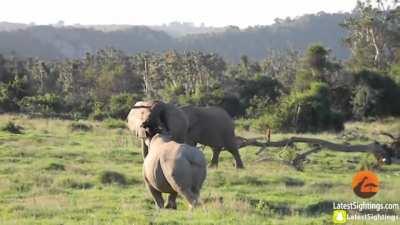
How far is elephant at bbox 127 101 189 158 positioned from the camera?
13.8 meters

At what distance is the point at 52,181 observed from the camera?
50.4 ft

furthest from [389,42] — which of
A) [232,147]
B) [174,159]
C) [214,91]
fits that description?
[174,159]

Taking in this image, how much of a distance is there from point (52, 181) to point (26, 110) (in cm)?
2988

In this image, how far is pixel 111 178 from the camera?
51.1ft

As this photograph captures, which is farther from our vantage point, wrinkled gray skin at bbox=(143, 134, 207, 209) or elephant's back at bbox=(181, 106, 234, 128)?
elephant's back at bbox=(181, 106, 234, 128)

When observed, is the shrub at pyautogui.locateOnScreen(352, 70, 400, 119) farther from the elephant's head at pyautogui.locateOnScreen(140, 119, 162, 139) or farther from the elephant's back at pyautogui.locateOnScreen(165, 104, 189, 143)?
the elephant's head at pyautogui.locateOnScreen(140, 119, 162, 139)

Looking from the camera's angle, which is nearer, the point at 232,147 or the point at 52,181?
the point at 52,181

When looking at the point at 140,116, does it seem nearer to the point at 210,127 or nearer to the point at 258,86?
the point at 210,127

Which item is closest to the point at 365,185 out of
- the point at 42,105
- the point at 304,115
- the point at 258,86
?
the point at 304,115

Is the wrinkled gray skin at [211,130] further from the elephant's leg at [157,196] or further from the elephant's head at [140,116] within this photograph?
the elephant's leg at [157,196]

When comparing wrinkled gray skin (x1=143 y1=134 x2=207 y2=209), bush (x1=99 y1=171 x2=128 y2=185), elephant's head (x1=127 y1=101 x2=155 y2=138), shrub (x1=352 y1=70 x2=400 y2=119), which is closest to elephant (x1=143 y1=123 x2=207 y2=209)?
wrinkled gray skin (x1=143 y1=134 x2=207 y2=209)

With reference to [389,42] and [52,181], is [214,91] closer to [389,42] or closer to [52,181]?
[389,42]

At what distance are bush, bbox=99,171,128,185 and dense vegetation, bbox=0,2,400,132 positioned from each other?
19.0 m

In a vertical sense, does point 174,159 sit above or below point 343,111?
above
